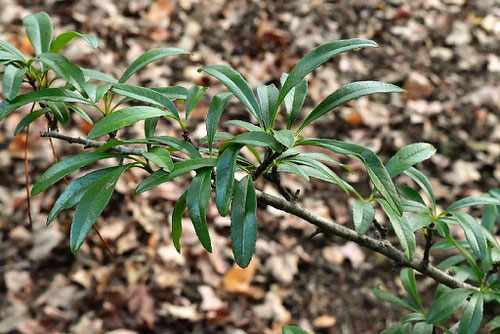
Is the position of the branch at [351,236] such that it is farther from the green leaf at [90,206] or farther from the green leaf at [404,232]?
the green leaf at [90,206]

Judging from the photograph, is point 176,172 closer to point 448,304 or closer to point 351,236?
point 351,236

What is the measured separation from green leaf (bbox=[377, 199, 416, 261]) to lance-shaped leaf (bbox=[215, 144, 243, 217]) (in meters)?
0.24

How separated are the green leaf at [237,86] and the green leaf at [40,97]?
0.17 metres

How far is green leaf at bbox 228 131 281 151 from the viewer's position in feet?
1.91

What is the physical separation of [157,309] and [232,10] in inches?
72.9

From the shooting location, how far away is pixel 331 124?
8.30 feet

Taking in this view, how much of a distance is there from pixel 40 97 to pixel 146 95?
131 mm

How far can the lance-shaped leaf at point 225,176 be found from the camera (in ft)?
1.96

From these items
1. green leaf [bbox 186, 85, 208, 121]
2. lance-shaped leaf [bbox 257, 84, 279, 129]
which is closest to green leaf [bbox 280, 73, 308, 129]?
lance-shaped leaf [bbox 257, 84, 279, 129]

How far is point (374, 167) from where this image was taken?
24.2 inches

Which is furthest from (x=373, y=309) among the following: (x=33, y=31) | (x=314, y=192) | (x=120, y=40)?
(x=120, y=40)

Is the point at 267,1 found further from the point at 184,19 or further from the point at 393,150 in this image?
the point at 393,150

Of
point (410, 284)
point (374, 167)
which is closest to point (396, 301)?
point (410, 284)

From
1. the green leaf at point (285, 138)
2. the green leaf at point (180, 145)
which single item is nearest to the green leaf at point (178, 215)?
the green leaf at point (180, 145)
